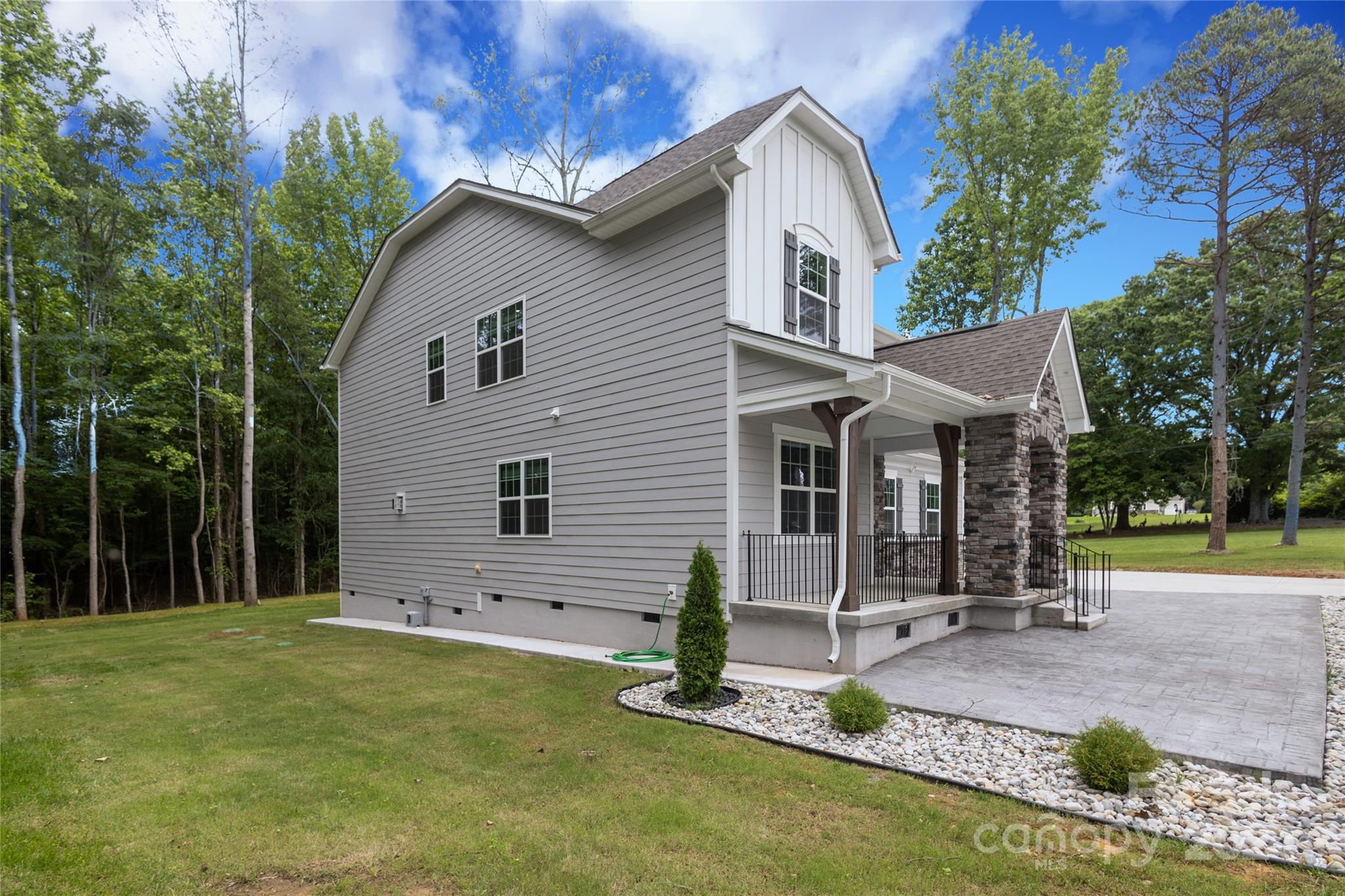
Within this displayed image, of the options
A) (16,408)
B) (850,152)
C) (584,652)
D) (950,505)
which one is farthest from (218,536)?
(950,505)

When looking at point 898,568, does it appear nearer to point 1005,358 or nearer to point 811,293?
point 1005,358

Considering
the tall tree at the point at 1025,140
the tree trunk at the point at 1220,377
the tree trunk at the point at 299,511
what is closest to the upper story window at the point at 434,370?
the tree trunk at the point at 299,511

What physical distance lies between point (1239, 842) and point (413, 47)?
1901cm

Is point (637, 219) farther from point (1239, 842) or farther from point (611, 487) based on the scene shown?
point (1239, 842)

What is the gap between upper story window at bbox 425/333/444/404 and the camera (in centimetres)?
1234

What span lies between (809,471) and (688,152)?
5.10 m

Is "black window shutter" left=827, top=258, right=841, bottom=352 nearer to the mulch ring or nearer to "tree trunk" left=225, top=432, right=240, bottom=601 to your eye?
the mulch ring

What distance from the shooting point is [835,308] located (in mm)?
9766

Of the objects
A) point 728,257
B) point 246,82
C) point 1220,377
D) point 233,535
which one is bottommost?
point 233,535

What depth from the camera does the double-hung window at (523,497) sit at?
32.7 feet

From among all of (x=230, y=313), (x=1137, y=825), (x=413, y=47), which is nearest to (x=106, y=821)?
(x=1137, y=825)

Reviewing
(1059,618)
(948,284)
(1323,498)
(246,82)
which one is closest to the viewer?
(1059,618)

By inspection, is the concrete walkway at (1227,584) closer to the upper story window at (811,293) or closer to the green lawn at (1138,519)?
the upper story window at (811,293)

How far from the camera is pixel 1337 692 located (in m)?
5.62
